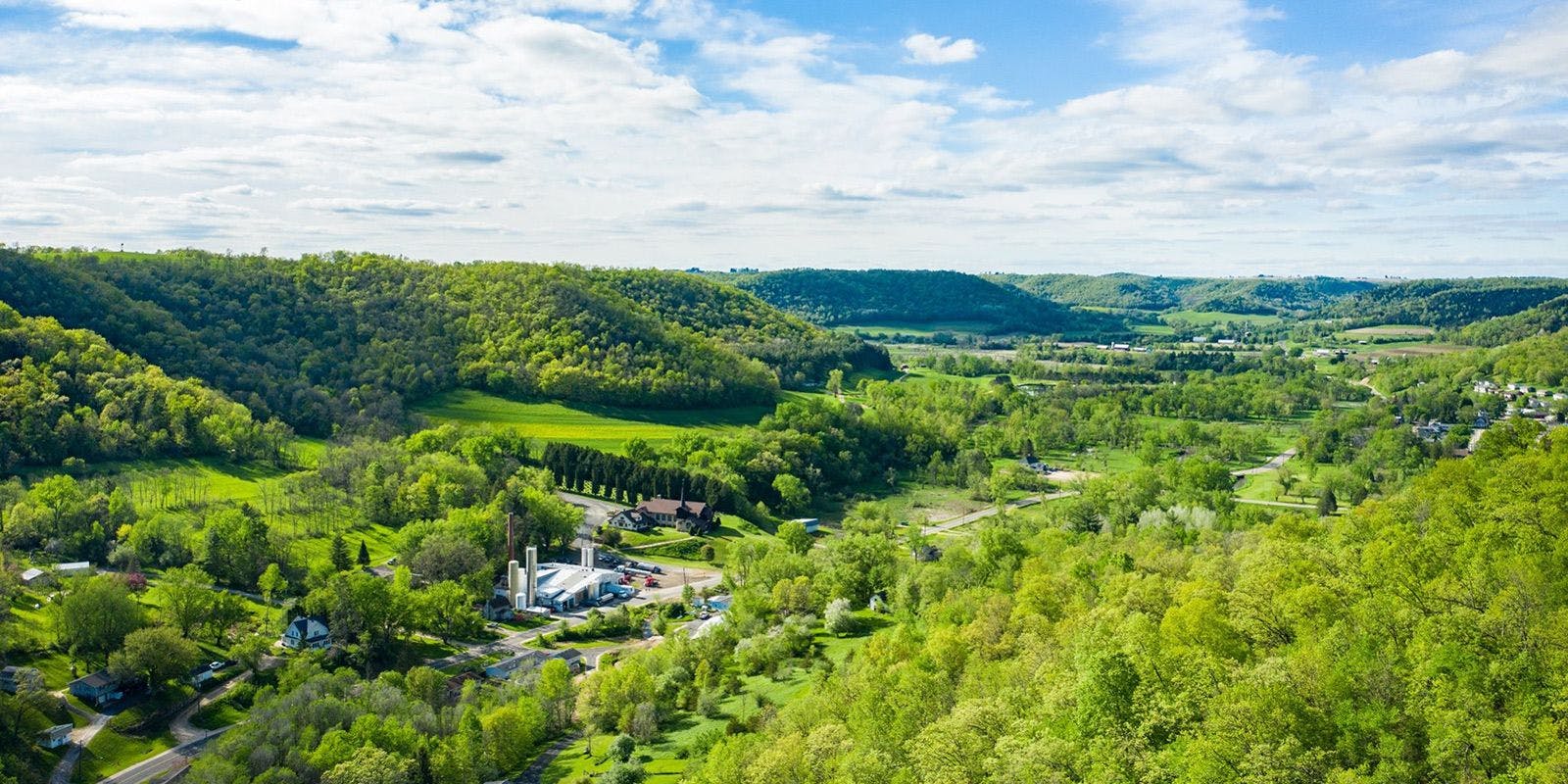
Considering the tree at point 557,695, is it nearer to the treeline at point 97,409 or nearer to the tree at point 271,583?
the tree at point 271,583

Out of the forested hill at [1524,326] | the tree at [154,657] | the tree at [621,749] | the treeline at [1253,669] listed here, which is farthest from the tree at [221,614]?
the forested hill at [1524,326]

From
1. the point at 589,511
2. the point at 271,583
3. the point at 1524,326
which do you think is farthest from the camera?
the point at 1524,326

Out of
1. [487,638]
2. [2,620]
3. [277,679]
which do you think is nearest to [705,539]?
[487,638]

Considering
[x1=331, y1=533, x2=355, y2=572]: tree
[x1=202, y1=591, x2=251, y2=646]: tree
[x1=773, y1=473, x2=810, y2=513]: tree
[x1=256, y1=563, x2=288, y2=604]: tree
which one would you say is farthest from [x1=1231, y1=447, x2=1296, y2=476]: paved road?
[x1=202, y1=591, x2=251, y2=646]: tree

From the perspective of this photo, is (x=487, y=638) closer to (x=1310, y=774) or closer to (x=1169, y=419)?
(x=1310, y=774)

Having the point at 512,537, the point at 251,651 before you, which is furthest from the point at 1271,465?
the point at 251,651

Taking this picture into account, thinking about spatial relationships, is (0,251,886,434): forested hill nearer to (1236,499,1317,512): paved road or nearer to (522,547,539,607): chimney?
(522,547,539,607): chimney

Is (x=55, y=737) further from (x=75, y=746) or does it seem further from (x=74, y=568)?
(x=74, y=568)
